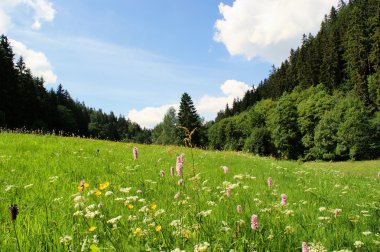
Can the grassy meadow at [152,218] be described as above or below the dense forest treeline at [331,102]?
below

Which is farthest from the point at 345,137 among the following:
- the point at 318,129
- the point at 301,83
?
the point at 301,83

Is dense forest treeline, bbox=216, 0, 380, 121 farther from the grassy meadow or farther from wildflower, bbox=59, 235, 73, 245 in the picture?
wildflower, bbox=59, 235, 73, 245

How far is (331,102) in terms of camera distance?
81.3 m

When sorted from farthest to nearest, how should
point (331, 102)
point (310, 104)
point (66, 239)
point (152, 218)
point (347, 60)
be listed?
point (347, 60) → point (310, 104) → point (331, 102) → point (152, 218) → point (66, 239)

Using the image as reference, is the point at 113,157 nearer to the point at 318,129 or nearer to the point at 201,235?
the point at 201,235

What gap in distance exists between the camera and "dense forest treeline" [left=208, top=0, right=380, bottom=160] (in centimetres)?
6688

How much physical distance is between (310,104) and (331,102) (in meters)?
5.82

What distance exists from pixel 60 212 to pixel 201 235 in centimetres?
209

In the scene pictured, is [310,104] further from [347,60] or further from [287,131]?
[347,60]

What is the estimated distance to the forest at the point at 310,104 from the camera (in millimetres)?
64250

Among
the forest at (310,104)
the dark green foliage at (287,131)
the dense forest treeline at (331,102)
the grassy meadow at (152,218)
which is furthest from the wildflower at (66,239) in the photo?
the dark green foliage at (287,131)

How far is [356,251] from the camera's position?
355 cm

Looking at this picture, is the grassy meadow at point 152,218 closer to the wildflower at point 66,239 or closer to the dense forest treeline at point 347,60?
the wildflower at point 66,239

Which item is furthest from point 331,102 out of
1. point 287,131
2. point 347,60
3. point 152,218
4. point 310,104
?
point 152,218
